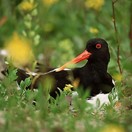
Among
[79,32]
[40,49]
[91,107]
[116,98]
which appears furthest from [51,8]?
[91,107]

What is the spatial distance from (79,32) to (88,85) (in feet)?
13.2

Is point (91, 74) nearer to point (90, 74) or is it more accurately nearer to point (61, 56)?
point (90, 74)

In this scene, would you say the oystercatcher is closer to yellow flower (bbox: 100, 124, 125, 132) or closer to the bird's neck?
the bird's neck

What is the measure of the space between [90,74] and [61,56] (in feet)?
8.89

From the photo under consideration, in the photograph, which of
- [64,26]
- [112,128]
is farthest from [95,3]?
[112,128]

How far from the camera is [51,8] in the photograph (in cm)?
1305

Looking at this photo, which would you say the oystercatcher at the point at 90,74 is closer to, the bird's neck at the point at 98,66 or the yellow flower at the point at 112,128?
the bird's neck at the point at 98,66

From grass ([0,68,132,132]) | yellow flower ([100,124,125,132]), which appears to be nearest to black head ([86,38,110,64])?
grass ([0,68,132,132])

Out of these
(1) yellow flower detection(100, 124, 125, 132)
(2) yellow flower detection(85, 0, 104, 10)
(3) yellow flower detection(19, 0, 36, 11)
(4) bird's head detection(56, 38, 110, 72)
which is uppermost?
(3) yellow flower detection(19, 0, 36, 11)

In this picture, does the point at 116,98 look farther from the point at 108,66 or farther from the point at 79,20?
the point at 79,20

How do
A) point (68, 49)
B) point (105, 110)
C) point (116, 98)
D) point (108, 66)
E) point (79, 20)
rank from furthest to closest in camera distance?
point (79, 20) → point (68, 49) → point (108, 66) → point (116, 98) → point (105, 110)

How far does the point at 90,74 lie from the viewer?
8711mm

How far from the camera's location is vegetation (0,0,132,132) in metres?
5.53

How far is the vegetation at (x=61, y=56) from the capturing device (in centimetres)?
553
